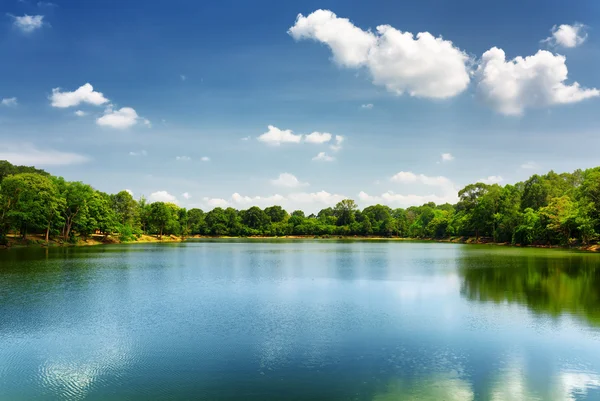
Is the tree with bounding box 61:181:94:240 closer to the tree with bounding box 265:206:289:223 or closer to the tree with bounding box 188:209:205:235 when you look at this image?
the tree with bounding box 188:209:205:235

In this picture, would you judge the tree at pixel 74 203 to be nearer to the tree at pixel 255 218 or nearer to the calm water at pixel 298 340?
the calm water at pixel 298 340

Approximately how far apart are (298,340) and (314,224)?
156m

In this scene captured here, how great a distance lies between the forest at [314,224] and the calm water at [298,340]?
43.1m

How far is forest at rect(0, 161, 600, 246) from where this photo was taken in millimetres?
63906

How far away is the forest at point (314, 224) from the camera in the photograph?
6391cm

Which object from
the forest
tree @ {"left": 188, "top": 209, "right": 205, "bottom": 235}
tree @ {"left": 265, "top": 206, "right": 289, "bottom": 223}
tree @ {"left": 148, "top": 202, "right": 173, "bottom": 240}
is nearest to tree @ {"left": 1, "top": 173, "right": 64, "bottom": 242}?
the forest

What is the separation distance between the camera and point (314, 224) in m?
170

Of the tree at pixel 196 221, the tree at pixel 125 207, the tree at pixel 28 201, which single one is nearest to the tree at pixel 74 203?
the tree at pixel 28 201

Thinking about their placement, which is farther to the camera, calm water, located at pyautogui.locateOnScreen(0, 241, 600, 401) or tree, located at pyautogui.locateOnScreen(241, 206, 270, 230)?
tree, located at pyautogui.locateOnScreen(241, 206, 270, 230)

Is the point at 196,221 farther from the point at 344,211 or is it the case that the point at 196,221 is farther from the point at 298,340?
the point at 298,340

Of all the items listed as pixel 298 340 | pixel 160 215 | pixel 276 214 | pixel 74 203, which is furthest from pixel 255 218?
pixel 298 340

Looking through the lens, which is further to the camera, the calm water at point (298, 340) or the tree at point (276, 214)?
the tree at point (276, 214)

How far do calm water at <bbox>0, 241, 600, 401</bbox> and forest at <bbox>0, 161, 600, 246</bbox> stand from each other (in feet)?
141

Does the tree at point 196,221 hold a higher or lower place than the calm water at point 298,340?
higher
